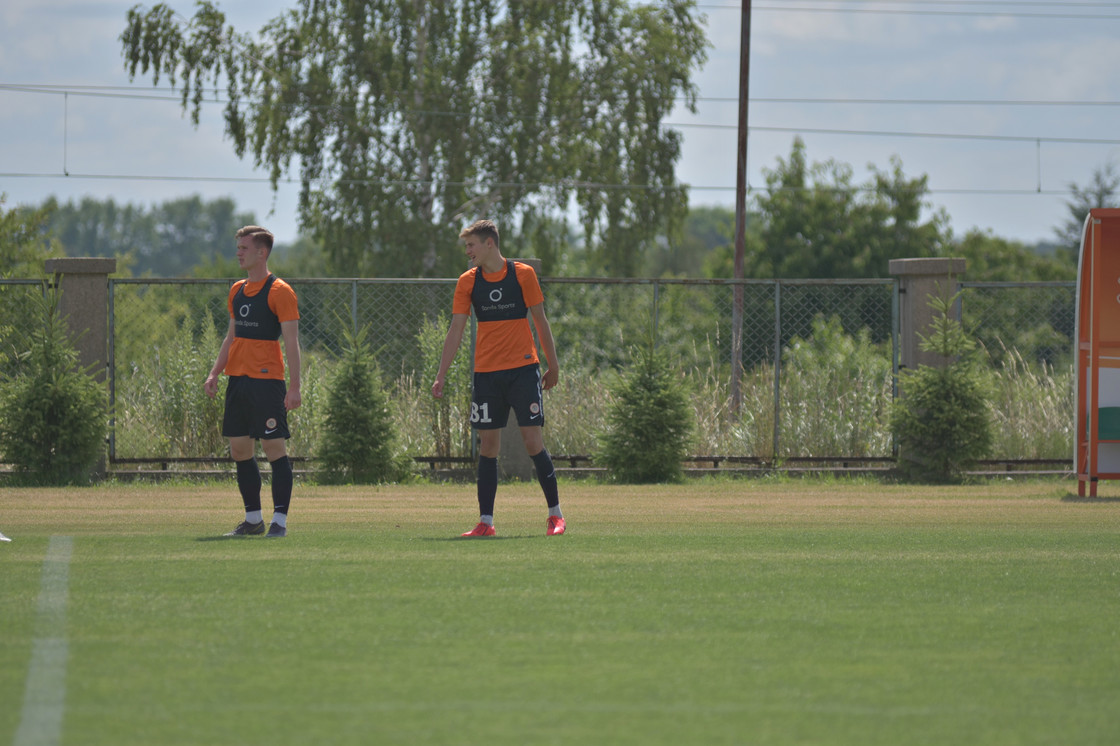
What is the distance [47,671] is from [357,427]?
836 centimetres

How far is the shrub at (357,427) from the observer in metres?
12.6

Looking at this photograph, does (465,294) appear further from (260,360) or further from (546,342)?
(260,360)

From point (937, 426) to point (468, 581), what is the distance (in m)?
7.94

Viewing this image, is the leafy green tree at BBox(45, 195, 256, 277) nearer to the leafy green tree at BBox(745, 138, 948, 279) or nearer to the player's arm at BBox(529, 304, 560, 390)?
the leafy green tree at BBox(745, 138, 948, 279)

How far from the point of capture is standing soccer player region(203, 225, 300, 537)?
25.7 ft

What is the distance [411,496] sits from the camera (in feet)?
37.2

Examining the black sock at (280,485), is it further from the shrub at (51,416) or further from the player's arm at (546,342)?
the shrub at (51,416)

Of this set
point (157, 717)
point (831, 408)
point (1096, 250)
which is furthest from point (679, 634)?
point (831, 408)

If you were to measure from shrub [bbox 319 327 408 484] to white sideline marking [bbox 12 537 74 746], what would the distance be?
20.2 feet

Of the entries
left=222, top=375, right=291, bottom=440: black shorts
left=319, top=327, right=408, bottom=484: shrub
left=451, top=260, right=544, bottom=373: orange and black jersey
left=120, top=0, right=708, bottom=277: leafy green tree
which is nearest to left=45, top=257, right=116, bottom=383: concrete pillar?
left=319, top=327, right=408, bottom=484: shrub

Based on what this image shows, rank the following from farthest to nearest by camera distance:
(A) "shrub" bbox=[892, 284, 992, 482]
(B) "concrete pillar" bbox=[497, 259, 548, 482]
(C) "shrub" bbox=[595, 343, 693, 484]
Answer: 1. (B) "concrete pillar" bbox=[497, 259, 548, 482]
2. (C) "shrub" bbox=[595, 343, 693, 484]
3. (A) "shrub" bbox=[892, 284, 992, 482]

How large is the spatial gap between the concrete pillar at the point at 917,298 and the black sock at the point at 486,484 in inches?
268

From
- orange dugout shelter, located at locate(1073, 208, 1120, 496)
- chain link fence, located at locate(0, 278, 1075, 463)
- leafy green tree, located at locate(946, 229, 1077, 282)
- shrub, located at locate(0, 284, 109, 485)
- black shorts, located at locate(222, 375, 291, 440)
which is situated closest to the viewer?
black shorts, located at locate(222, 375, 291, 440)

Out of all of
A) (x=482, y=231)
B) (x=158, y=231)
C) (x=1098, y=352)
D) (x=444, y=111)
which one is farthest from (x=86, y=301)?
(x=158, y=231)
